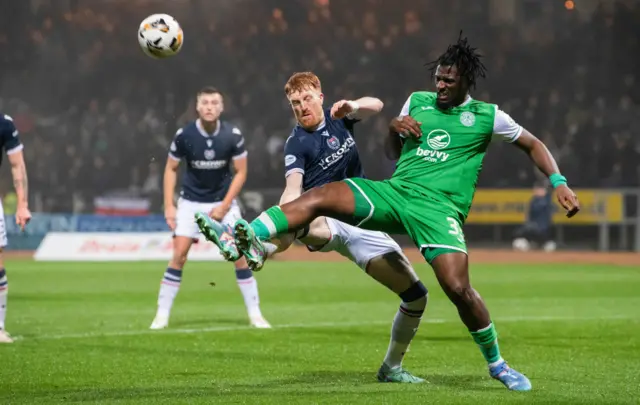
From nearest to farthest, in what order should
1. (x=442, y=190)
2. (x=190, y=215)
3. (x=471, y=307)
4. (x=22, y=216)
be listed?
(x=471, y=307)
(x=442, y=190)
(x=22, y=216)
(x=190, y=215)

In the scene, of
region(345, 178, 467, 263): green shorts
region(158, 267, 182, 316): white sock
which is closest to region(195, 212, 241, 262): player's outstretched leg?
region(345, 178, 467, 263): green shorts

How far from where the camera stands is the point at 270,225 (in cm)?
689

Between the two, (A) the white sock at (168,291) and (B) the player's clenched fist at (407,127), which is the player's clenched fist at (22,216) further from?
(B) the player's clenched fist at (407,127)

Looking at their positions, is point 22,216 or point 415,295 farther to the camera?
point 22,216

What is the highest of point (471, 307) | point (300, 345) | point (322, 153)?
point (322, 153)

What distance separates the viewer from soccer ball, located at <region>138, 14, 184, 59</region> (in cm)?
1067

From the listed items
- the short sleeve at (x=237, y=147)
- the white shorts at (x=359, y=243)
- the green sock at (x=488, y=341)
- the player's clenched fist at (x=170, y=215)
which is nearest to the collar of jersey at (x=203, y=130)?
the short sleeve at (x=237, y=147)

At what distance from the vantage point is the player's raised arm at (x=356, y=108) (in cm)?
761

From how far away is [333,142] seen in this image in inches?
330

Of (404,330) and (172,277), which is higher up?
(404,330)

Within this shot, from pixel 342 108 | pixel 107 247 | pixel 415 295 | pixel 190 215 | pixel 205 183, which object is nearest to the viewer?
pixel 342 108

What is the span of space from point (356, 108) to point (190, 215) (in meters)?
5.21

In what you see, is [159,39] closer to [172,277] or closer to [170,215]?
[170,215]

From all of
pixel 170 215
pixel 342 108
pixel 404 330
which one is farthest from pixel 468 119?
pixel 170 215
